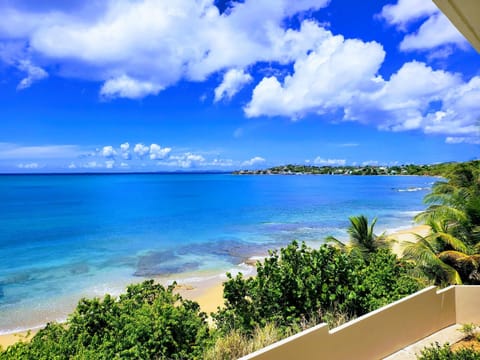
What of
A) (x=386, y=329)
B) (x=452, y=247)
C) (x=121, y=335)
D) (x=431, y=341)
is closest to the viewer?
(x=386, y=329)

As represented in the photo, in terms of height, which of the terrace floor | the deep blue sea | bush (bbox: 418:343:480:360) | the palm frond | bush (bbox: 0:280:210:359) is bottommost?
the deep blue sea

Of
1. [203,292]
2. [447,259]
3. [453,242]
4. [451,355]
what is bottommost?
[203,292]

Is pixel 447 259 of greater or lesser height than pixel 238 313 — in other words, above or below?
above

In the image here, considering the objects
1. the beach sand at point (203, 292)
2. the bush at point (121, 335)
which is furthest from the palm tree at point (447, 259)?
the bush at point (121, 335)

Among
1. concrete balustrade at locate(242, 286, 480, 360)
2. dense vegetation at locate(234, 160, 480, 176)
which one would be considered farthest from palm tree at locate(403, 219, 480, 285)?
dense vegetation at locate(234, 160, 480, 176)

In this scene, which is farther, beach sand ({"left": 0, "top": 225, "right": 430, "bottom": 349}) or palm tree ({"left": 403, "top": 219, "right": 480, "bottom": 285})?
beach sand ({"left": 0, "top": 225, "right": 430, "bottom": 349})


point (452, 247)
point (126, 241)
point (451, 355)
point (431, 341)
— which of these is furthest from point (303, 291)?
point (126, 241)

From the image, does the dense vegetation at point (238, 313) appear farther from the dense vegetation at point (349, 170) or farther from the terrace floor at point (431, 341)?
the dense vegetation at point (349, 170)

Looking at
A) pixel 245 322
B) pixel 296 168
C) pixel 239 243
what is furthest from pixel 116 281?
pixel 296 168

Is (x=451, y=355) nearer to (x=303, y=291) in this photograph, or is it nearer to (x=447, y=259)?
(x=303, y=291)

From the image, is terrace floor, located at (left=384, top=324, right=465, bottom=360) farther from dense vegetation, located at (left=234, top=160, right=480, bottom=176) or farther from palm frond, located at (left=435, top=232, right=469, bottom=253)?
dense vegetation, located at (left=234, top=160, right=480, bottom=176)

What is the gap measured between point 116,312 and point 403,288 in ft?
17.9

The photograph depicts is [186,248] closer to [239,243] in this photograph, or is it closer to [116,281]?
[239,243]

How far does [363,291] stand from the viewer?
6551 millimetres
